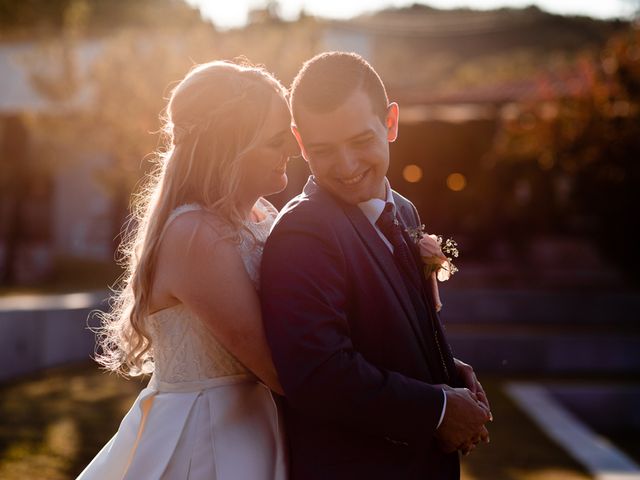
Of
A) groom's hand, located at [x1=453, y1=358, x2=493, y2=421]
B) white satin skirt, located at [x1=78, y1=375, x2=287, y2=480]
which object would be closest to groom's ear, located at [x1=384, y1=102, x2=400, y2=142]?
groom's hand, located at [x1=453, y1=358, x2=493, y2=421]

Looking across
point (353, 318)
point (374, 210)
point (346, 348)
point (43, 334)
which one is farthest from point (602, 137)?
point (346, 348)

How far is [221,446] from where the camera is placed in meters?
2.88

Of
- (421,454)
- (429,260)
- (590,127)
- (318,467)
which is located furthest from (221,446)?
(590,127)

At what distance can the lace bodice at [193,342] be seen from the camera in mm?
2896

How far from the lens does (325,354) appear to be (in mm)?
2475

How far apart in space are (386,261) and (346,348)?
1.03 ft

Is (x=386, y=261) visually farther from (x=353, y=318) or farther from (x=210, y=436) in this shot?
(x=210, y=436)

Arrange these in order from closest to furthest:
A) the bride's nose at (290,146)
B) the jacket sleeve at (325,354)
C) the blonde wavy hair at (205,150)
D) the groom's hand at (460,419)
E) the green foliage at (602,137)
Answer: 1. the jacket sleeve at (325,354)
2. the groom's hand at (460,419)
3. the blonde wavy hair at (205,150)
4. the bride's nose at (290,146)
5. the green foliage at (602,137)

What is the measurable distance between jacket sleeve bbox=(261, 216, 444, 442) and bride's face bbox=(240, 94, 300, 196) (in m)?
0.35

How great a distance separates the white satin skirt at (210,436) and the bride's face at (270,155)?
556 millimetres

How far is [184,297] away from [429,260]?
70cm

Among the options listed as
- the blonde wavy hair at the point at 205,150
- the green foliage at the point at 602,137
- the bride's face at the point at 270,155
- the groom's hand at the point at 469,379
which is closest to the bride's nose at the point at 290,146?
the bride's face at the point at 270,155

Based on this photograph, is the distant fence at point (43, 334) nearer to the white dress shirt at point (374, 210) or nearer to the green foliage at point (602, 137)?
the white dress shirt at point (374, 210)

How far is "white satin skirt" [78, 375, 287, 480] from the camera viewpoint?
287 centimetres
